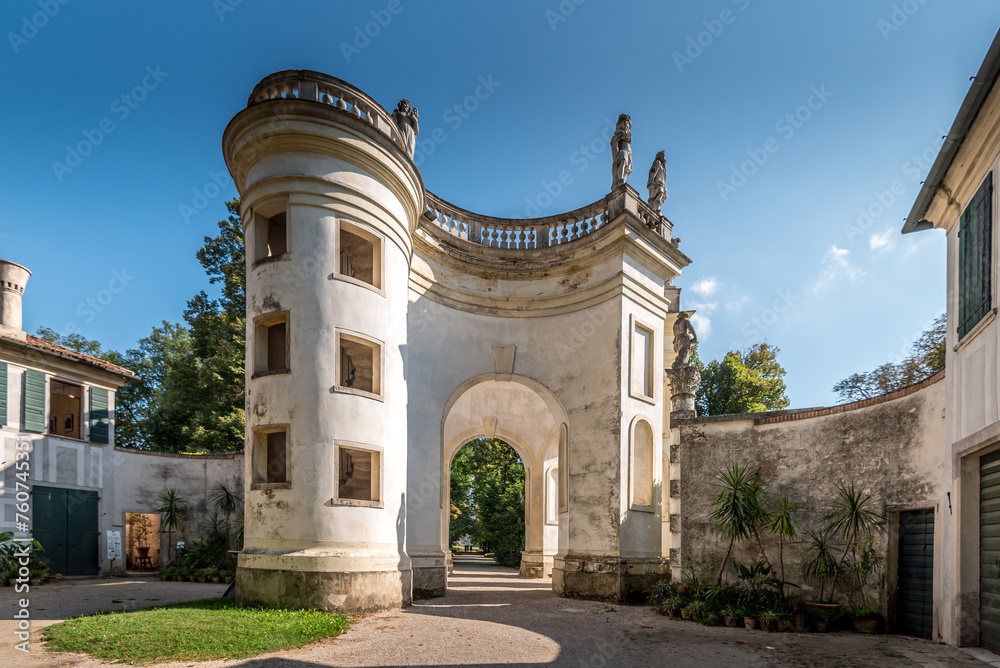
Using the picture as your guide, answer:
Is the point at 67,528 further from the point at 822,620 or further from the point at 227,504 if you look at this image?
the point at 822,620

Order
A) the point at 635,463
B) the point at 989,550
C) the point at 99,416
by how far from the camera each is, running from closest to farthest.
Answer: the point at 989,550 → the point at 635,463 → the point at 99,416

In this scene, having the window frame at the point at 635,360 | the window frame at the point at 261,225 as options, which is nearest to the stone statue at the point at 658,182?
the window frame at the point at 635,360

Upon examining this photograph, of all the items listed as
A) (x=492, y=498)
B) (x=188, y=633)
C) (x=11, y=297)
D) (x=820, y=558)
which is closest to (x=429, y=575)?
(x=188, y=633)

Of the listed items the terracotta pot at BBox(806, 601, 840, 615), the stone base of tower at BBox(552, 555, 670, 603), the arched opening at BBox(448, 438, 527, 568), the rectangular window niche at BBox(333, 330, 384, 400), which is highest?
the rectangular window niche at BBox(333, 330, 384, 400)

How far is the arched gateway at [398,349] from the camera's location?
11.4m

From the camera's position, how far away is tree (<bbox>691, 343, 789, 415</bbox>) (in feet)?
106

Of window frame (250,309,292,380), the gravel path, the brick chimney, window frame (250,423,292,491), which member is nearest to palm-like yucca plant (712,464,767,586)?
the gravel path

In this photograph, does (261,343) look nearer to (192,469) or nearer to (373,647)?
(373,647)

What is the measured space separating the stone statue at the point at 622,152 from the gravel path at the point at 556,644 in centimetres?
1061

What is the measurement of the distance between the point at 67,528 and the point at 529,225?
1633 centimetres

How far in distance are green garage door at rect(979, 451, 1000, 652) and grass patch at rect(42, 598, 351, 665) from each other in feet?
29.4

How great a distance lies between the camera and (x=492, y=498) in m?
27.8

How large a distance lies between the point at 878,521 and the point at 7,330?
2263cm

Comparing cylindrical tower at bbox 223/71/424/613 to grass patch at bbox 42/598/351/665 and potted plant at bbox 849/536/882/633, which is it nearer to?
grass patch at bbox 42/598/351/665
